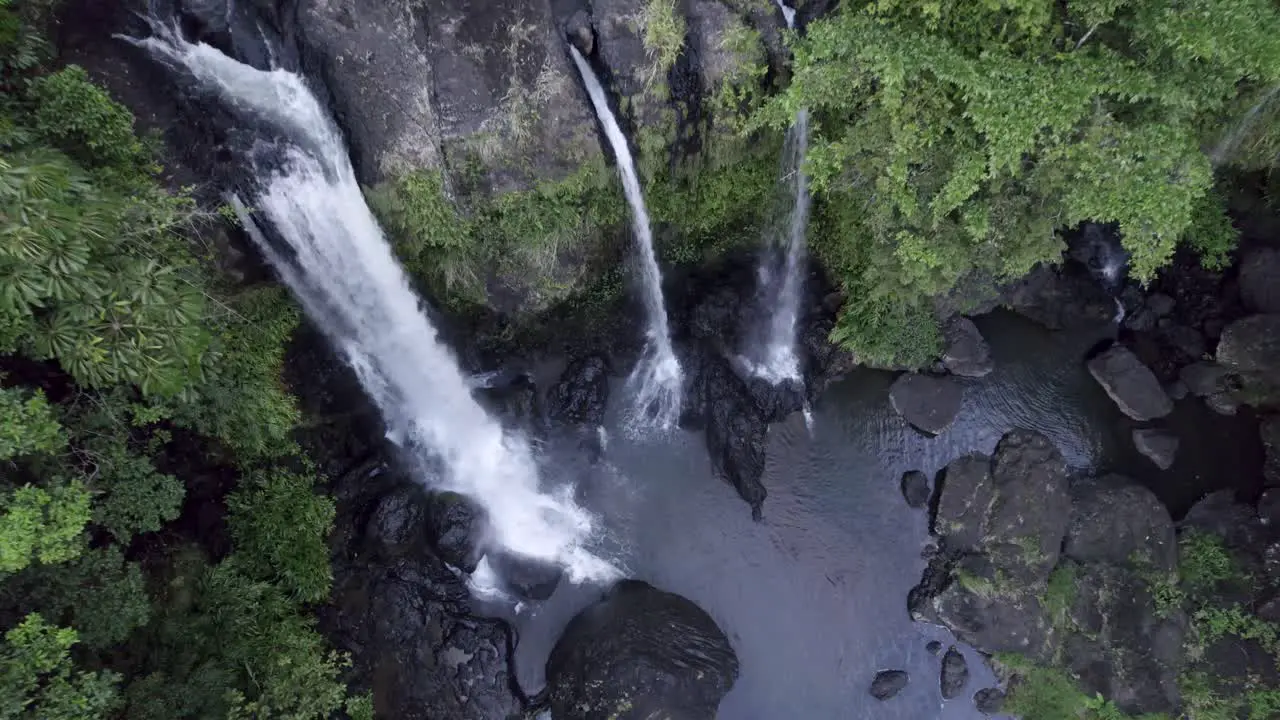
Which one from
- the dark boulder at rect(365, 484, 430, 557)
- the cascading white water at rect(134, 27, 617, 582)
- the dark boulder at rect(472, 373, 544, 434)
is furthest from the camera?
the dark boulder at rect(472, 373, 544, 434)

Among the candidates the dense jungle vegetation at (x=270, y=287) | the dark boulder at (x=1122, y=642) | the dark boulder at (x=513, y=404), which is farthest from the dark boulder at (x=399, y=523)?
the dark boulder at (x=1122, y=642)

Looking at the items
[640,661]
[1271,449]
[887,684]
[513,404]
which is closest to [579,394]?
[513,404]

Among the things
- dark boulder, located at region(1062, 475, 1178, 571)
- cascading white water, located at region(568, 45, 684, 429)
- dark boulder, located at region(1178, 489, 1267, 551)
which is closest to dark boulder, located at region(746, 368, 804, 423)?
cascading white water, located at region(568, 45, 684, 429)

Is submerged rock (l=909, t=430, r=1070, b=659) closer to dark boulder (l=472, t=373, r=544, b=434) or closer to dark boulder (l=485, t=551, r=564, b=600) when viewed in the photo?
dark boulder (l=485, t=551, r=564, b=600)

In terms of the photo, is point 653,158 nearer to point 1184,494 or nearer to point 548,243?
point 548,243

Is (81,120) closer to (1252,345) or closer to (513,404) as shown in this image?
(513,404)

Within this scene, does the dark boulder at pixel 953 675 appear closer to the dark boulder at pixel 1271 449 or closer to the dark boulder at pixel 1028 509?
the dark boulder at pixel 1028 509

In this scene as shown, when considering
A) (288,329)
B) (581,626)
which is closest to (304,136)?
(288,329)
